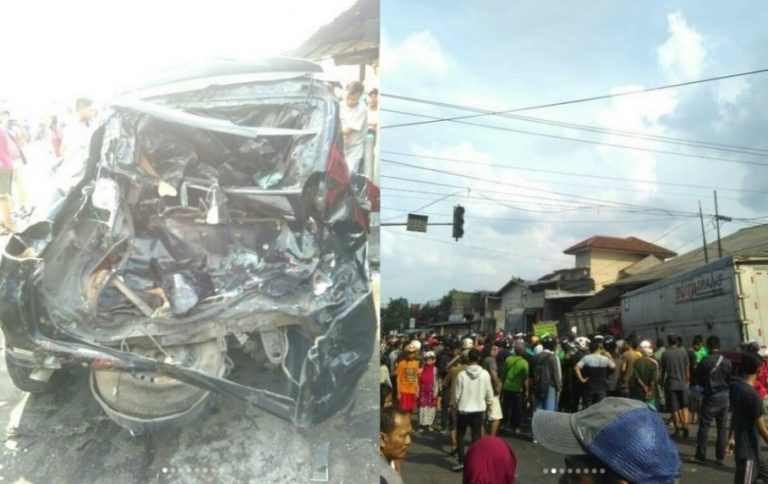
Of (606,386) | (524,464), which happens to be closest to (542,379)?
(606,386)

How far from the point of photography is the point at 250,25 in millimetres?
2434

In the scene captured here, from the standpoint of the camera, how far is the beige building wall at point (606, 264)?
6406 millimetres

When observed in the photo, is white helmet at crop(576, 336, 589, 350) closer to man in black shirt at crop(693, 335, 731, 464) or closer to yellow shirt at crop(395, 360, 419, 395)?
man in black shirt at crop(693, 335, 731, 464)

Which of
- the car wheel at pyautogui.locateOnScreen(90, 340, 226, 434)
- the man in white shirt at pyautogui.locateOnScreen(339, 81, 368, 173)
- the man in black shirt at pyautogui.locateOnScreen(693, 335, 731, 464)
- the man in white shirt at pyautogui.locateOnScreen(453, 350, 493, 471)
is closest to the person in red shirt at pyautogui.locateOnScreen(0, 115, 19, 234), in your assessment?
the car wheel at pyautogui.locateOnScreen(90, 340, 226, 434)

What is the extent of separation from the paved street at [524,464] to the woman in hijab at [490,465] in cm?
84

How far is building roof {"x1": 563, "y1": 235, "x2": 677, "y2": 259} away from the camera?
559 centimetres

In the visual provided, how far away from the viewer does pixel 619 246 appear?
6.45 m

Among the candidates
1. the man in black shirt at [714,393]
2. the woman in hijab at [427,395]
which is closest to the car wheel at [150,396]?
the man in black shirt at [714,393]

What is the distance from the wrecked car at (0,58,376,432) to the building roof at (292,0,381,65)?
78mm

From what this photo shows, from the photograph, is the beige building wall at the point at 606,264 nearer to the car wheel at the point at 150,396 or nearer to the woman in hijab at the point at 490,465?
the woman in hijab at the point at 490,465

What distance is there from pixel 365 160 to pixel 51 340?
4.10ft

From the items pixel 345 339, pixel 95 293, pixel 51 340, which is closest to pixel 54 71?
pixel 95 293

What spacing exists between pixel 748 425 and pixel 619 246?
2.00 meters

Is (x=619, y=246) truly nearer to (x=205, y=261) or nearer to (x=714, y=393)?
(x=714, y=393)
